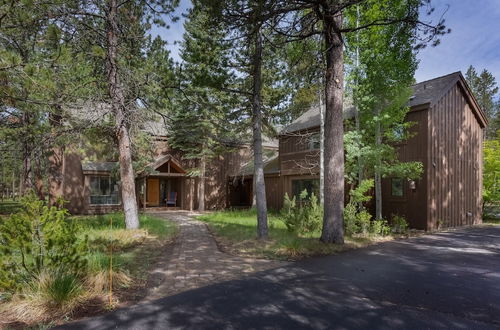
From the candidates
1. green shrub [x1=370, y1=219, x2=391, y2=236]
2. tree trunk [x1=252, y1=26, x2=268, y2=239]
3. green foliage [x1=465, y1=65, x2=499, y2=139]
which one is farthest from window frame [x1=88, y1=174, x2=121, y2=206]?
green foliage [x1=465, y1=65, x2=499, y2=139]

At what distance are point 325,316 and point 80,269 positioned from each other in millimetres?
3806

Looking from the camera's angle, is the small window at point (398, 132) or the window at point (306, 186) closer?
the small window at point (398, 132)

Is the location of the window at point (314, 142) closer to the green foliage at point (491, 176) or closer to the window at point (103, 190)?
the green foliage at point (491, 176)

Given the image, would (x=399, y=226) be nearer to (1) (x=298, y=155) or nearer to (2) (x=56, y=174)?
(1) (x=298, y=155)

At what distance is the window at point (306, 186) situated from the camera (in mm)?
16922

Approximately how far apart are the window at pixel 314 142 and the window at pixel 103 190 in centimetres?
1273

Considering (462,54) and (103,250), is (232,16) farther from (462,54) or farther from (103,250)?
(462,54)

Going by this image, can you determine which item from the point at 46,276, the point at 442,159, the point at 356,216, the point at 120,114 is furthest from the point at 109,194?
the point at 442,159

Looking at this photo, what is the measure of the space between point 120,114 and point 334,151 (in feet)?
22.6

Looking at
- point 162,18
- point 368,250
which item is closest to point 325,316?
point 368,250

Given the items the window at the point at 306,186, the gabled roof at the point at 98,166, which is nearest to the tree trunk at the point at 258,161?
the window at the point at 306,186

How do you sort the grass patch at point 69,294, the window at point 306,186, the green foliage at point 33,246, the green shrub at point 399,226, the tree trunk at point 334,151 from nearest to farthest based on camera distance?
the grass patch at point 69,294, the green foliage at point 33,246, the tree trunk at point 334,151, the green shrub at point 399,226, the window at point 306,186

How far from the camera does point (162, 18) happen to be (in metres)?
9.66

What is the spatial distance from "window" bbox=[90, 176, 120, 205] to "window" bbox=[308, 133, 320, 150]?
12727mm
